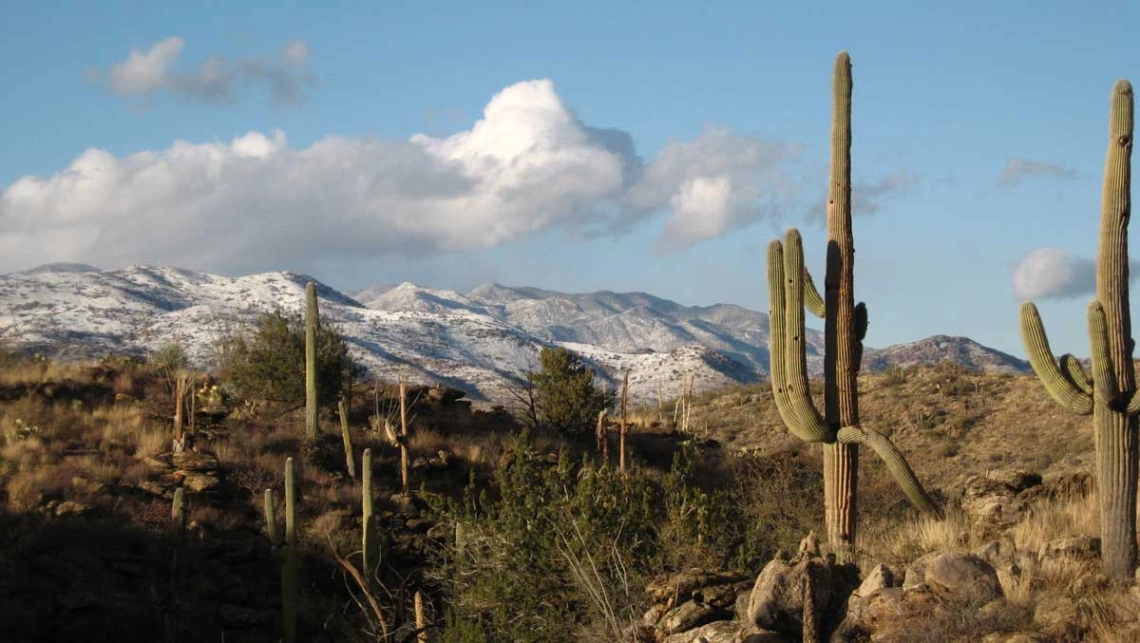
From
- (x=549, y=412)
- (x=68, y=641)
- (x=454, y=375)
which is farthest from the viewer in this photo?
(x=454, y=375)

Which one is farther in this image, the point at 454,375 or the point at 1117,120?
the point at 454,375

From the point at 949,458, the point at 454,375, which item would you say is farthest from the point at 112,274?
the point at 949,458

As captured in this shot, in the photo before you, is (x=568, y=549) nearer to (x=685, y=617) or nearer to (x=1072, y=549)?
(x=685, y=617)

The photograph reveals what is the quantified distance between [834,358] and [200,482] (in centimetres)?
1609

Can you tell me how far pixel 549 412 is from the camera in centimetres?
3347

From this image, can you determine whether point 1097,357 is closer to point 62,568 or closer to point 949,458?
point 62,568

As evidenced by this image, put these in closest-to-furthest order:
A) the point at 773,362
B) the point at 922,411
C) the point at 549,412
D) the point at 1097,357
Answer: the point at 1097,357 → the point at 773,362 → the point at 549,412 → the point at 922,411

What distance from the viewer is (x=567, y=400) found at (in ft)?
109

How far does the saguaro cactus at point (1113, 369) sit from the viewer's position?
11.1m

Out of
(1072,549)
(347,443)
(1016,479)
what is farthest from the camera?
(347,443)

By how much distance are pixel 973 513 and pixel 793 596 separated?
16.1ft

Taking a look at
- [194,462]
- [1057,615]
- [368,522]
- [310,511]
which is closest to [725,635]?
[1057,615]

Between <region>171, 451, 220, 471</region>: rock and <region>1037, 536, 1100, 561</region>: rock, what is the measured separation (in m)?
18.7

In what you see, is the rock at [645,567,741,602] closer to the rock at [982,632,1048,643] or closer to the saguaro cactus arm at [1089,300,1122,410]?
the rock at [982,632,1048,643]
